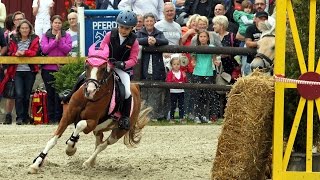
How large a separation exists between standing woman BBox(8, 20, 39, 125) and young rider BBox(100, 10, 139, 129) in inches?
228

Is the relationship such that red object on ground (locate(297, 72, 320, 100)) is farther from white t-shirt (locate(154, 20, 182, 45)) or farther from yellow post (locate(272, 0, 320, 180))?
white t-shirt (locate(154, 20, 182, 45))

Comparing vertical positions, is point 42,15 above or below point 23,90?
above

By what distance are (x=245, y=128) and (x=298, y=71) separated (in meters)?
0.82

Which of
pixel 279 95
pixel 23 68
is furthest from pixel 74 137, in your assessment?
pixel 23 68

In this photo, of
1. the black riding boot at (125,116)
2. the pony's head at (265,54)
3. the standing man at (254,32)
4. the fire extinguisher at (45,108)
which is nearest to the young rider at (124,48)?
the black riding boot at (125,116)

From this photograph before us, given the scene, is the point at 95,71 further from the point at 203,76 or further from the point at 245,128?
the point at 203,76

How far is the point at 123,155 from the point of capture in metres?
Answer: 15.2

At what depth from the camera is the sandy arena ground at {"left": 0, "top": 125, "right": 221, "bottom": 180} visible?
42.9 ft

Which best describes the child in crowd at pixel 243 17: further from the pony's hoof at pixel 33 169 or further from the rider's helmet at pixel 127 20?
the pony's hoof at pixel 33 169

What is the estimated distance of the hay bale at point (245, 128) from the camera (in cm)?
1111

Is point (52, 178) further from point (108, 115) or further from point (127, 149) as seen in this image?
point (127, 149)

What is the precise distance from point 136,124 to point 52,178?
2.48 m

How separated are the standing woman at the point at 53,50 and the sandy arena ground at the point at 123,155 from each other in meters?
0.60

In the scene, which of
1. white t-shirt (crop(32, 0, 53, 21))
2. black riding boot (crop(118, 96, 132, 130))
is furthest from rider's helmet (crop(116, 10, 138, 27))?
white t-shirt (crop(32, 0, 53, 21))
